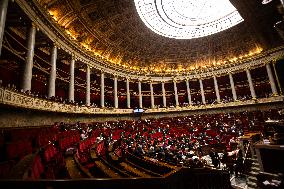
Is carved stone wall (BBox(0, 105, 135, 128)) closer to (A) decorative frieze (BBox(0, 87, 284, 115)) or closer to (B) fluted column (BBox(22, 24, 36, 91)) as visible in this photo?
(A) decorative frieze (BBox(0, 87, 284, 115))

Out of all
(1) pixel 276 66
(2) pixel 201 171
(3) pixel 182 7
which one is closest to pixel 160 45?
(3) pixel 182 7

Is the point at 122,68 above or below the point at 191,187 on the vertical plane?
above

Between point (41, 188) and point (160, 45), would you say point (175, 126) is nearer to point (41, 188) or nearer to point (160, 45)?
point (160, 45)

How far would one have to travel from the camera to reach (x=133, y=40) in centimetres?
2612

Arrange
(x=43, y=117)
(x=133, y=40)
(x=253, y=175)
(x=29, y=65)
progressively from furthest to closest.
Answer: (x=133, y=40) < (x=43, y=117) < (x=29, y=65) < (x=253, y=175)

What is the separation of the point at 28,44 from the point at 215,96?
2924 cm

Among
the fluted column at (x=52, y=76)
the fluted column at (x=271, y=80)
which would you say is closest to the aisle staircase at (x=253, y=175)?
the fluted column at (x=52, y=76)

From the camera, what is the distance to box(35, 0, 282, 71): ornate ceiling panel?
59.2 feet

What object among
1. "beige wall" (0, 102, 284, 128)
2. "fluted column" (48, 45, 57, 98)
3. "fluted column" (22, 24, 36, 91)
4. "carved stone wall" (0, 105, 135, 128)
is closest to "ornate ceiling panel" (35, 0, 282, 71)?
"fluted column" (22, 24, 36, 91)

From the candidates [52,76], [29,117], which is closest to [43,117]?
[29,117]

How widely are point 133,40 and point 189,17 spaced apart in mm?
9122

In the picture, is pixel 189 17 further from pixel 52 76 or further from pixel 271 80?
→ pixel 52 76

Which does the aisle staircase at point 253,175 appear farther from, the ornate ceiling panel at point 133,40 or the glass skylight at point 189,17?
the glass skylight at point 189,17

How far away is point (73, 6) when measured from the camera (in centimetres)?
1681
